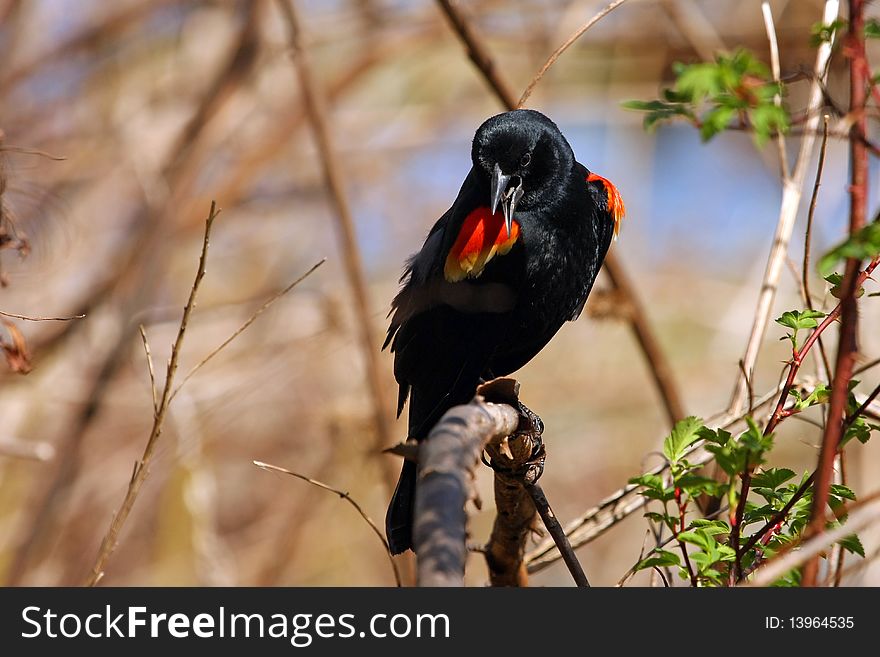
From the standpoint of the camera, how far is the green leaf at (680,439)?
5.05 ft

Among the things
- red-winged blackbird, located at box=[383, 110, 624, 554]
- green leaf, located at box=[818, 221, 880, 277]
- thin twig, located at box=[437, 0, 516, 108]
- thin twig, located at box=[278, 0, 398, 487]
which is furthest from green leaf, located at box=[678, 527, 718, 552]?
thin twig, located at box=[278, 0, 398, 487]

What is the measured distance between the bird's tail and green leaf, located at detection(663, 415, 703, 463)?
3.38ft

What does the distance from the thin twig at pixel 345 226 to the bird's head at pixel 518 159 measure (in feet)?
2.85

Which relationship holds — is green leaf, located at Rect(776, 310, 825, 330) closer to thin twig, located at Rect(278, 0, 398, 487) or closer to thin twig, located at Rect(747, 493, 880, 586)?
thin twig, located at Rect(747, 493, 880, 586)

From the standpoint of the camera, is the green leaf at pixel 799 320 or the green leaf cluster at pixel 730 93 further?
the green leaf at pixel 799 320

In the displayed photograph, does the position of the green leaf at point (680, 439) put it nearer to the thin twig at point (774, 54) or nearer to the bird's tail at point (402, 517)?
the thin twig at point (774, 54)

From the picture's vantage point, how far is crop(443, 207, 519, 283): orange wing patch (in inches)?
104

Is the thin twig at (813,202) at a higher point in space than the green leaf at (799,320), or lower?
higher

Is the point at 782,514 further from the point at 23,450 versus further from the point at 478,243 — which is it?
the point at 23,450

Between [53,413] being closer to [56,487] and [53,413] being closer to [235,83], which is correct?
[56,487]

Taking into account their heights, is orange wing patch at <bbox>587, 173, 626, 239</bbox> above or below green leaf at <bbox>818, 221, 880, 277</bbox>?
above

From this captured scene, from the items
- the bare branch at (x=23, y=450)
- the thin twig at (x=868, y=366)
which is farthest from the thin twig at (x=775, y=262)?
the bare branch at (x=23, y=450)

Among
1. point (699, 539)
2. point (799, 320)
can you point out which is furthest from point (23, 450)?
point (799, 320)

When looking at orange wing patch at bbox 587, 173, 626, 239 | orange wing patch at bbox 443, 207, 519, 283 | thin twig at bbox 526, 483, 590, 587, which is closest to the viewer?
thin twig at bbox 526, 483, 590, 587
